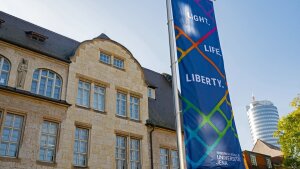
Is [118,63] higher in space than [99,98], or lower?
higher

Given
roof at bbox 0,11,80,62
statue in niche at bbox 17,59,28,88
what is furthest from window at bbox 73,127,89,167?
roof at bbox 0,11,80,62

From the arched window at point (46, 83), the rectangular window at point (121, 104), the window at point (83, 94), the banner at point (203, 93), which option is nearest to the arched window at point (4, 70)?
the arched window at point (46, 83)

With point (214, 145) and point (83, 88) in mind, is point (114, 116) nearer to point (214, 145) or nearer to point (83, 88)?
point (83, 88)

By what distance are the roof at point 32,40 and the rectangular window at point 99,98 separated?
9.14 feet

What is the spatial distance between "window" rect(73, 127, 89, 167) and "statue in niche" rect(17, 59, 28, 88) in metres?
4.19

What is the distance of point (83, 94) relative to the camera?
66.7ft

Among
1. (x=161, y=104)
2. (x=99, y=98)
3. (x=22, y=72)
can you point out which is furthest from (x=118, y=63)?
(x=22, y=72)

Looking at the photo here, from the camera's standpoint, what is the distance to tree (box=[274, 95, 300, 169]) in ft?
102

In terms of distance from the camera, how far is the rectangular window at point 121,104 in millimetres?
21750

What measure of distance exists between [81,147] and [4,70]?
6173 millimetres

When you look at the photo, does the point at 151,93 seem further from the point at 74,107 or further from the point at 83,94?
the point at 74,107

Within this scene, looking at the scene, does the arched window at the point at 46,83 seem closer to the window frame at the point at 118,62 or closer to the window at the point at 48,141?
the window at the point at 48,141

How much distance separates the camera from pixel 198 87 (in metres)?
8.01

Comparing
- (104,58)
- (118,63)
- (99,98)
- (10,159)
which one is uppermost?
(104,58)
